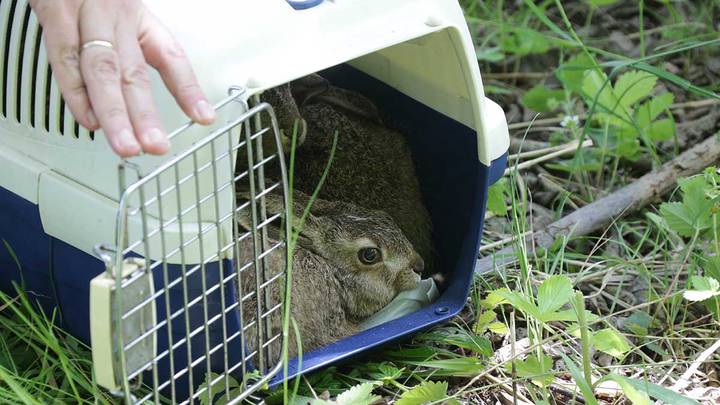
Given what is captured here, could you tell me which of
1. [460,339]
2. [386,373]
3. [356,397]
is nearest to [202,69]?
[356,397]

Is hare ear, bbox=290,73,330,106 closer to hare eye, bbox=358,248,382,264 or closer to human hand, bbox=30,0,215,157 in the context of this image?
hare eye, bbox=358,248,382,264

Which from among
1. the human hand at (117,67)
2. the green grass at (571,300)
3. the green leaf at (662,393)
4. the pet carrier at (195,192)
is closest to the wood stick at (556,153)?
the green grass at (571,300)

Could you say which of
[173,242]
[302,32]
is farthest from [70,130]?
[302,32]

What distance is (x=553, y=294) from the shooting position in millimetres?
2408

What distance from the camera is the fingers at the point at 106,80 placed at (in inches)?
73.4

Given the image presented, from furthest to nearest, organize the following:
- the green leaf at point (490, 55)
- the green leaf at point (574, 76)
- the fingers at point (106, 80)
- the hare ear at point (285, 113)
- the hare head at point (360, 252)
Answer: the green leaf at point (490, 55), the green leaf at point (574, 76), the hare ear at point (285, 113), the hare head at point (360, 252), the fingers at point (106, 80)

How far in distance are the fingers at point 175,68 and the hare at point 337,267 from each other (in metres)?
0.59

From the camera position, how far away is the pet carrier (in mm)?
2049

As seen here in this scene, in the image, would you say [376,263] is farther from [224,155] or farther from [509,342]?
[224,155]

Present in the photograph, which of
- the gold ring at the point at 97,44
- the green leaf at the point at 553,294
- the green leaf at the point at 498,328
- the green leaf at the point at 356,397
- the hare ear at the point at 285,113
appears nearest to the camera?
the gold ring at the point at 97,44

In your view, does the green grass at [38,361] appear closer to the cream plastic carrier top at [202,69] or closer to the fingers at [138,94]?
the cream plastic carrier top at [202,69]

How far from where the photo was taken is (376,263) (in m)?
2.79

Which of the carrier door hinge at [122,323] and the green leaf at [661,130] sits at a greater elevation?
the carrier door hinge at [122,323]

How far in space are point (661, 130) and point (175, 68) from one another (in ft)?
6.16
